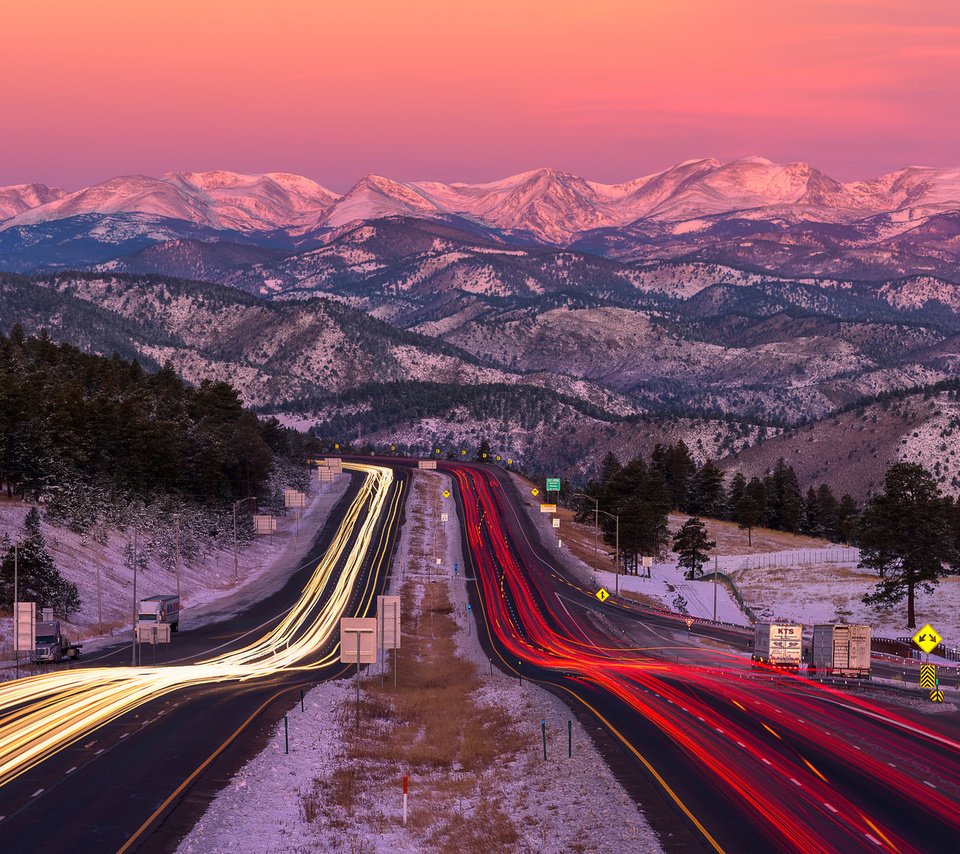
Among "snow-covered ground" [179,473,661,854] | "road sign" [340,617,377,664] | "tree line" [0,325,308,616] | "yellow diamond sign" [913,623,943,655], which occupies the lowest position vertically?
"snow-covered ground" [179,473,661,854]

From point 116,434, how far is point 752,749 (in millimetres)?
89534

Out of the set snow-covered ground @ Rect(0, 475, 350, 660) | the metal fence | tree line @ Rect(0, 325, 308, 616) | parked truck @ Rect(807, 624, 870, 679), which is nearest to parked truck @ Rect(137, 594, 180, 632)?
snow-covered ground @ Rect(0, 475, 350, 660)

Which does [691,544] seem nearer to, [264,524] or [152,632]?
[264,524]

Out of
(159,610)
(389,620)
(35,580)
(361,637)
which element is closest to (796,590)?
(159,610)

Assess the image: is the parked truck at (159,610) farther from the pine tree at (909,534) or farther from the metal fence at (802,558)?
the metal fence at (802,558)

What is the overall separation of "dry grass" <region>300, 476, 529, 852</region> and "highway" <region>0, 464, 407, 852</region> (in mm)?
3641

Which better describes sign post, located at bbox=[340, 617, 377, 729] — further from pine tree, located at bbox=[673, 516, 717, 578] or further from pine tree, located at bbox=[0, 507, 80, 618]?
pine tree, located at bbox=[673, 516, 717, 578]

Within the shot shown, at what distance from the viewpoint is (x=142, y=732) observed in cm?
4700

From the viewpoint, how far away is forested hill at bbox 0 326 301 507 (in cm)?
10856

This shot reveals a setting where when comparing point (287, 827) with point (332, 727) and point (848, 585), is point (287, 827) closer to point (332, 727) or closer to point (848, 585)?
point (332, 727)

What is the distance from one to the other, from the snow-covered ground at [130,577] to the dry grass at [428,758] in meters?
23.0

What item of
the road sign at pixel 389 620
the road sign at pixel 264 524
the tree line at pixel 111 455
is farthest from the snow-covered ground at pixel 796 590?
the road sign at pixel 389 620

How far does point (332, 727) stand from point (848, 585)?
7739 centimetres

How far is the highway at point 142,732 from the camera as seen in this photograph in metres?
34.1
